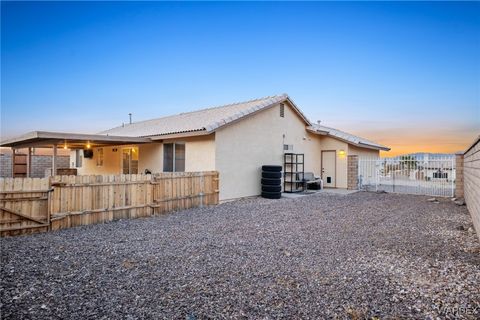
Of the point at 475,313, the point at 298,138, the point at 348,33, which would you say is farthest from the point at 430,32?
the point at 475,313

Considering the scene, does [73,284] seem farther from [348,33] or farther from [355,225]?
[348,33]

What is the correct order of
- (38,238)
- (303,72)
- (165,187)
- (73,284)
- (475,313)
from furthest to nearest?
(303,72) → (165,187) → (38,238) → (73,284) → (475,313)

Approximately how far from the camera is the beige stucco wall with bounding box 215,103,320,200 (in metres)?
11.8

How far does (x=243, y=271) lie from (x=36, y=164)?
24824 mm

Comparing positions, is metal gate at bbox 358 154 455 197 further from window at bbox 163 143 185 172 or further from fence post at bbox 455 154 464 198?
window at bbox 163 143 185 172

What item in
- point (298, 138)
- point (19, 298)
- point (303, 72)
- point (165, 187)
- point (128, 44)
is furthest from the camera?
point (298, 138)

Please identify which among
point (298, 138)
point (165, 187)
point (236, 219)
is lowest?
point (236, 219)

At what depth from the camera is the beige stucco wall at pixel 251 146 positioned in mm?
11797

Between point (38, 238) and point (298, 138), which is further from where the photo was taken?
point (298, 138)

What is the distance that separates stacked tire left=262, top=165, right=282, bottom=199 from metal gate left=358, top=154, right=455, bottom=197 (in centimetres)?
712

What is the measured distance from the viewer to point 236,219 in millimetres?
8359

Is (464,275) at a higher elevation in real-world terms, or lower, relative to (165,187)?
lower

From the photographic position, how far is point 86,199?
24.5 ft

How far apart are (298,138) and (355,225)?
9.38 metres
